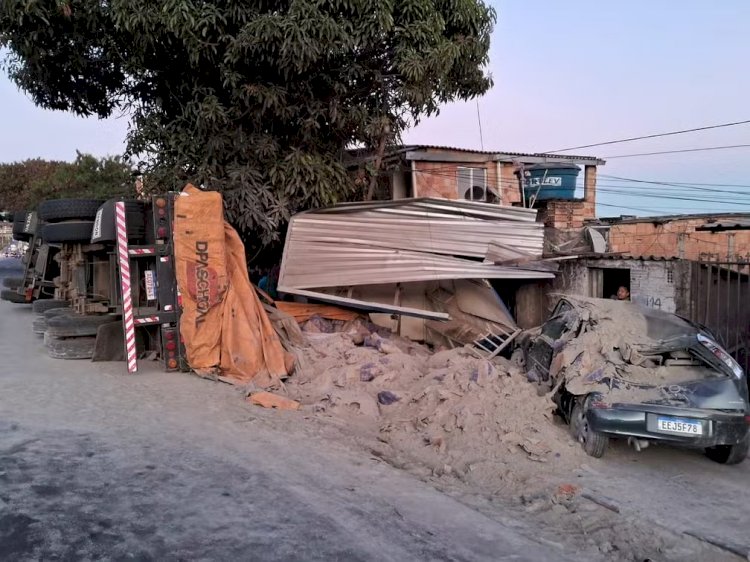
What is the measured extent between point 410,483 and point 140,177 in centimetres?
854

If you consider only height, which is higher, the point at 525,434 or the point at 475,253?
the point at 475,253

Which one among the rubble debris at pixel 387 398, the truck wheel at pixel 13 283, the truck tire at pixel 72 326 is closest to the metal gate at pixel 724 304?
the rubble debris at pixel 387 398

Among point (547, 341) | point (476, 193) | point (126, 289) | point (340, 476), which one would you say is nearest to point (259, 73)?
point (126, 289)

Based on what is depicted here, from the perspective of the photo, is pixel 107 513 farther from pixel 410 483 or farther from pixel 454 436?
pixel 454 436

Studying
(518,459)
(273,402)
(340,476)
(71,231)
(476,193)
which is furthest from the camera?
(476,193)

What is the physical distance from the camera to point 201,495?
14.9 feet

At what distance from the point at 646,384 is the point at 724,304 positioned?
12.7 ft

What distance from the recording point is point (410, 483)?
17.2 ft

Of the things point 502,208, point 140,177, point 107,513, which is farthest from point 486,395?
point 140,177

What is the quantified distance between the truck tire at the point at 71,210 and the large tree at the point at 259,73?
3.90 ft

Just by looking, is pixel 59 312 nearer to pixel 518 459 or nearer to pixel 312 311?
pixel 312 311

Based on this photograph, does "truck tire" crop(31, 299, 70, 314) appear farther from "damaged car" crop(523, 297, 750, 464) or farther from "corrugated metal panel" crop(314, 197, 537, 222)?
"damaged car" crop(523, 297, 750, 464)

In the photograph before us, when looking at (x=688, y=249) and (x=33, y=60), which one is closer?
(x=33, y=60)

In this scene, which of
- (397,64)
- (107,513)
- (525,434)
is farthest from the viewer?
(397,64)
